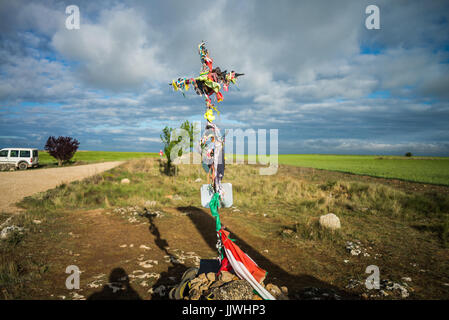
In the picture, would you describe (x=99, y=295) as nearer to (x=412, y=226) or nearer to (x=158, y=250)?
(x=158, y=250)

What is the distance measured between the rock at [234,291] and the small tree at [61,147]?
3126cm

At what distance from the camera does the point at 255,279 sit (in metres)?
3.16

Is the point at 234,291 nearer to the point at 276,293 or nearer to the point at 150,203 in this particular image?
the point at 276,293

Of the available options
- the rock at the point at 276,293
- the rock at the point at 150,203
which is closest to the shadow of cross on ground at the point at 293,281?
the rock at the point at 276,293

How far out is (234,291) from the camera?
293cm

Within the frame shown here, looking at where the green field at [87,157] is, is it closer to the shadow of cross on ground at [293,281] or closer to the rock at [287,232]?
the shadow of cross on ground at [293,281]

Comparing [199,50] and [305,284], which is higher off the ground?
[199,50]

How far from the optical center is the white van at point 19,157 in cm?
2127

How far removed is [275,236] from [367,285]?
327cm

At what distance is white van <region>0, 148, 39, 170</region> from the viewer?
2127 cm

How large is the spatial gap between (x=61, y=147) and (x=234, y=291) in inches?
1241

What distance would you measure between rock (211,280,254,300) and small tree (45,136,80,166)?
1231 inches

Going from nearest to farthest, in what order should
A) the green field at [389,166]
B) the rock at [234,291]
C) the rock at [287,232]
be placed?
the rock at [234,291]
the rock at [287,232]
the green field at [389,166]
